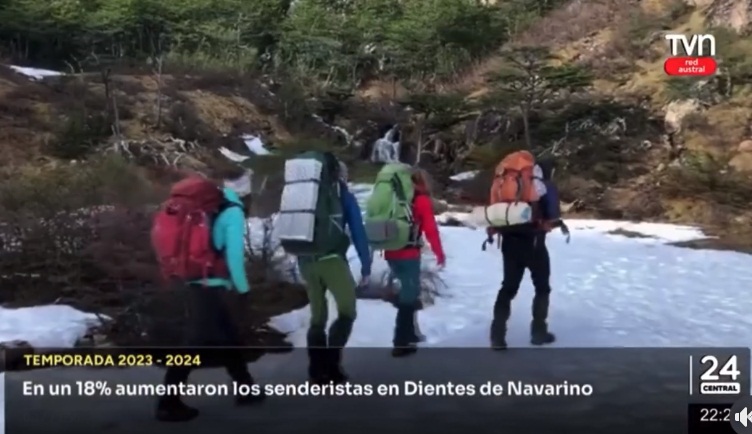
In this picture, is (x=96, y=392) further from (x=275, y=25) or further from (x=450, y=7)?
(x=450, y=7)

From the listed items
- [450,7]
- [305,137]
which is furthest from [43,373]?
[450,7]

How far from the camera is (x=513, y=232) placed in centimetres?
357

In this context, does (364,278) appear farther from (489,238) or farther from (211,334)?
(211,334)

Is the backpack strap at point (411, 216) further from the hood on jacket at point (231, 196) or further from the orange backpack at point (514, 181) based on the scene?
the hood on jacket at point (231, 196)

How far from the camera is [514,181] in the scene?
3551 millimetres

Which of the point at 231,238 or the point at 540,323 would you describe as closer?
the point at 231,238

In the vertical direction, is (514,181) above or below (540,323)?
above

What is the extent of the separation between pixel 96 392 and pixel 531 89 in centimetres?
187

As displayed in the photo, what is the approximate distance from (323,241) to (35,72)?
1.19 m

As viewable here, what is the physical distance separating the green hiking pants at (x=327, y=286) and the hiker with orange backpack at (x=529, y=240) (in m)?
0.51

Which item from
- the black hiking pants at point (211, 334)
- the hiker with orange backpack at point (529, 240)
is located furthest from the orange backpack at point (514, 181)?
the black hiking pants at point (211, 334)

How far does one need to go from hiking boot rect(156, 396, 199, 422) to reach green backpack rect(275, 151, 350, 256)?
670mm

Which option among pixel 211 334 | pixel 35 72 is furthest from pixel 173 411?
pixel 35 72

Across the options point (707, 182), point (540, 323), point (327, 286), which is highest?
point (707, 182)
